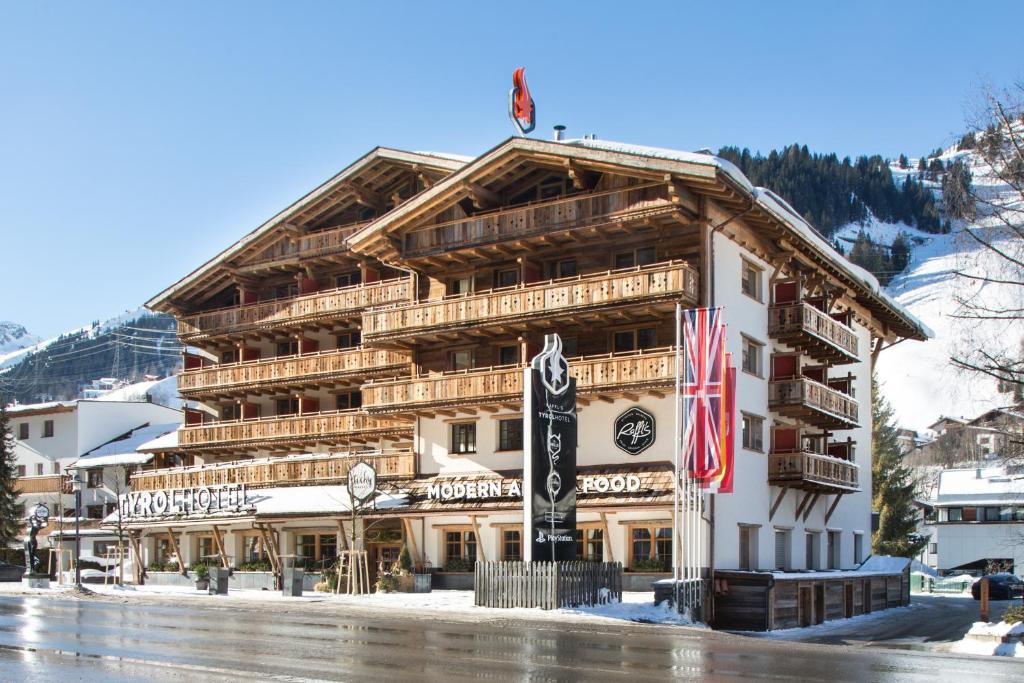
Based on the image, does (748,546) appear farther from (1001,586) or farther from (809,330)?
(1001,586)

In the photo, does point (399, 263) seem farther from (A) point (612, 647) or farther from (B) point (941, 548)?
(B) point (941, 548)

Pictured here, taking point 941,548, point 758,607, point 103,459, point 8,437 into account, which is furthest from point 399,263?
point 941,548

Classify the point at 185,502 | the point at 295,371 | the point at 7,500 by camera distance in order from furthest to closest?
the point at 7,500, the point at 295,371, the point at 185,502

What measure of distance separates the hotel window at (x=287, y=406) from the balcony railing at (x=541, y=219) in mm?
12868

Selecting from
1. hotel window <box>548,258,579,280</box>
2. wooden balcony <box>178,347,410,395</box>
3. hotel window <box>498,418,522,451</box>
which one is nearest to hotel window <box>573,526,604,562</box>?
hotel window <box>498,418,522,451</box>

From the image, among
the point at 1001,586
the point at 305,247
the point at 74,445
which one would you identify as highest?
the point at 305,247

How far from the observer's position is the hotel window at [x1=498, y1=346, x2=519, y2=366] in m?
42.6

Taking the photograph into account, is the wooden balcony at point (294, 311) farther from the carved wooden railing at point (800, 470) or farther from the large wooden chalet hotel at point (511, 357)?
the carved wooden railing at point (800, 470)

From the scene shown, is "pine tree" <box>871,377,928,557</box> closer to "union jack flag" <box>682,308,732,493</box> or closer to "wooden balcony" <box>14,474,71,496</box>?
"union jack flag" <box>682,308,732,493</box>

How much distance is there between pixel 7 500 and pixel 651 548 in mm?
45450

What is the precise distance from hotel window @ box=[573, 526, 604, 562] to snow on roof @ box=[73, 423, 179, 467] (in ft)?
112

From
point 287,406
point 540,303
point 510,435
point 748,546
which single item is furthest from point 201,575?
point 748,546

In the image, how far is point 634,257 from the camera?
40156 mm

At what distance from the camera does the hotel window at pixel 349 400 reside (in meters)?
51.6
